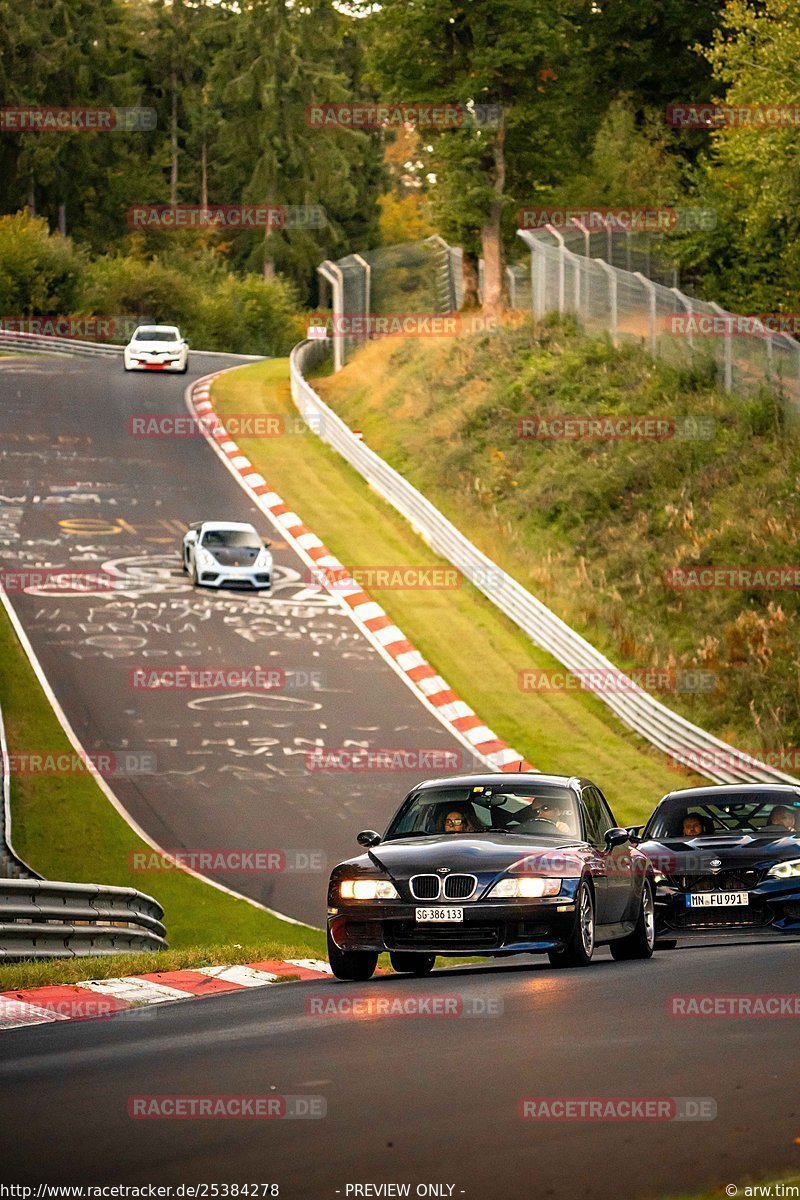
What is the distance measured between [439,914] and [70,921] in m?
4.00

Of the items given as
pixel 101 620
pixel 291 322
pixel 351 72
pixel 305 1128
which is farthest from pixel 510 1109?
pixel 351 72

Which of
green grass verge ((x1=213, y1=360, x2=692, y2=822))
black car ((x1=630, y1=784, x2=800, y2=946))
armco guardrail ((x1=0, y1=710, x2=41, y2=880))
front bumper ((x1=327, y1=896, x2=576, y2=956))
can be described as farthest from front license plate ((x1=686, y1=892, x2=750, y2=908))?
green grass verge ((x1=213, y1=360, x2=692, y2=822))

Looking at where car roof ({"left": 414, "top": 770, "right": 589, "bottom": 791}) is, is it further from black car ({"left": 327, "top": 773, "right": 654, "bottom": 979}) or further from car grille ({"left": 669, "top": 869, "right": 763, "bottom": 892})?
car grille ({"left": 669, "top": 869, "right": 763, "bottom": 892})

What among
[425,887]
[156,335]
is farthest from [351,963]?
[156,335]

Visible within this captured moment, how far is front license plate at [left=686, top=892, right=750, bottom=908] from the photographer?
48.2 ft

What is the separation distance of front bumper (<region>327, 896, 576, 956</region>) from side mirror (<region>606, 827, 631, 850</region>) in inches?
42.6

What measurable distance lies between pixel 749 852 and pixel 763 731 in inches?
478

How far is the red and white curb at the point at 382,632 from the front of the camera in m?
26.1

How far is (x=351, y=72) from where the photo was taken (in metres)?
111

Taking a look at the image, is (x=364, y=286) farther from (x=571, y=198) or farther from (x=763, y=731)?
(x=763, y=731)

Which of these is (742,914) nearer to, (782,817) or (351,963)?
(782,817)

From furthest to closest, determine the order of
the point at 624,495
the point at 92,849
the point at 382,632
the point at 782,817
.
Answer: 1. the point at 624,495
2. the point at 382,632
3. the point at 92,849
4. the point at 782,817

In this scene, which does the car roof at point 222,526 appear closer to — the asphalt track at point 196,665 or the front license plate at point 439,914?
the asphalt track at point 196,665

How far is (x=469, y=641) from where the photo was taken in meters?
30.9
